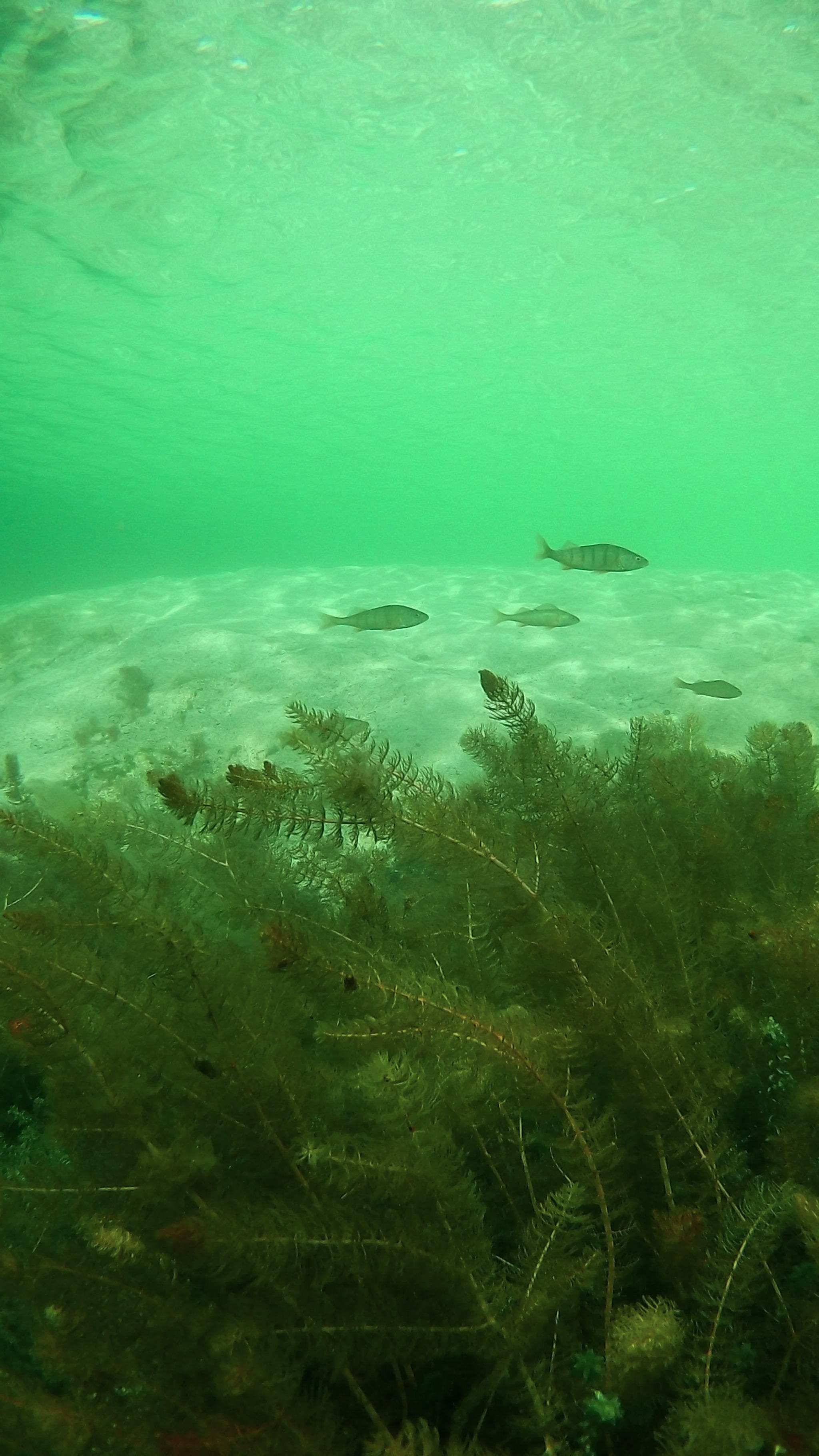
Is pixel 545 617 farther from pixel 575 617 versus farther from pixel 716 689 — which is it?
pixel 716 689

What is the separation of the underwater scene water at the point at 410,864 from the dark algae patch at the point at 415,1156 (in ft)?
0.05

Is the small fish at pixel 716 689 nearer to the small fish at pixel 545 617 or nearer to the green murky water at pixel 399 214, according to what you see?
the small fish at pixel 545 617

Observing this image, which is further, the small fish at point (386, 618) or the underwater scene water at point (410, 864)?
the small fish at point (386, 618)

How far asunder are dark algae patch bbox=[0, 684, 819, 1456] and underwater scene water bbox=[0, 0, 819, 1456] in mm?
16

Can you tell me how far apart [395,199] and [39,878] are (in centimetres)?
2394

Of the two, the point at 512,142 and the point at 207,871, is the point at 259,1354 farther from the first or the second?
the point at 512,142

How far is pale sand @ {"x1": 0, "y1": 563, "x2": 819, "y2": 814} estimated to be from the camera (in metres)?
8.65

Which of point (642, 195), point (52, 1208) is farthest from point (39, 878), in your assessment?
point (642, 195)

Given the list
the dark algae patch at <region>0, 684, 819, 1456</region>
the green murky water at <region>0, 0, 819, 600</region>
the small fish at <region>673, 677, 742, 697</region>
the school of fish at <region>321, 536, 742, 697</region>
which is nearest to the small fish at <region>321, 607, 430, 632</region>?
the school of fish at <region>321, 536, 742, 697</region>

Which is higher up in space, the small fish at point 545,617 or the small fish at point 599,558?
the small fish at point 599,558

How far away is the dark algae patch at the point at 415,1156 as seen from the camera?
4.69 ft

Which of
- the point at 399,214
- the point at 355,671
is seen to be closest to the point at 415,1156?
the point at 355,671

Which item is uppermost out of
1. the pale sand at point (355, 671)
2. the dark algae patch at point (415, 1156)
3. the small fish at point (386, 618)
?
the small fish at point (386, 618)

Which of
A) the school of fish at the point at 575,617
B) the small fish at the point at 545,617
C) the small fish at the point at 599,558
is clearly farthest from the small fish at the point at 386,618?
the small fish at the point at 599,558
